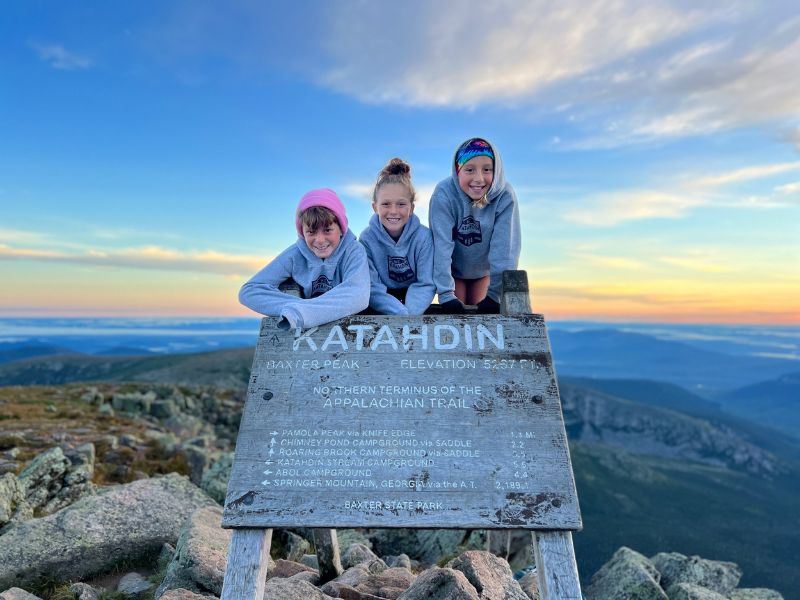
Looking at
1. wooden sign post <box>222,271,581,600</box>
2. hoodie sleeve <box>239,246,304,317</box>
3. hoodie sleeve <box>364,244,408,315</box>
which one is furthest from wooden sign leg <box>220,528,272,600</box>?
hoodie sleeve <box>364,244,408,315</box>

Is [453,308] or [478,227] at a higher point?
[478,227]

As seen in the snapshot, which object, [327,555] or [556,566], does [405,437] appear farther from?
[327,555]

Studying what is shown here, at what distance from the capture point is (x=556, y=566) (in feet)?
13.0

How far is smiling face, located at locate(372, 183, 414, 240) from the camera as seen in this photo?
6.51m

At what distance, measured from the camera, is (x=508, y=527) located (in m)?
4.04

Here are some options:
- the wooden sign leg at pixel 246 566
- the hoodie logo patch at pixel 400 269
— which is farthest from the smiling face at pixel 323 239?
the wooden sign leg at pixel 246 566

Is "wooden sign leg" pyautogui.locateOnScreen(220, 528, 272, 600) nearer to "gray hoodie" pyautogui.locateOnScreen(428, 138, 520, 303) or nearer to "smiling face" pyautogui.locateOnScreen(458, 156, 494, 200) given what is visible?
"gray hoodie" pyautogui.locateOnScreen(428, 138, 520, 303)

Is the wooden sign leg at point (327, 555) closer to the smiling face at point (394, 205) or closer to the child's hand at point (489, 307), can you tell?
the child's hand at point (489, 307)

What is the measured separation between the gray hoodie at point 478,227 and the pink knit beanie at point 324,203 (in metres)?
1.20

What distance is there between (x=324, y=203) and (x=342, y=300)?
1366mm

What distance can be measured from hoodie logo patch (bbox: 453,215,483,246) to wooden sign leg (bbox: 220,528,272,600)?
13.9ft

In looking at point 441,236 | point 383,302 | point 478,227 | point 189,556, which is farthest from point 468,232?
→ point 189,556

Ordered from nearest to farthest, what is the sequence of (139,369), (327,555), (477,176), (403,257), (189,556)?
(189,556), (477,176), (403,257), (327,555), (139,369)

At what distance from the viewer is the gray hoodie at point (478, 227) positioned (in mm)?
6511
